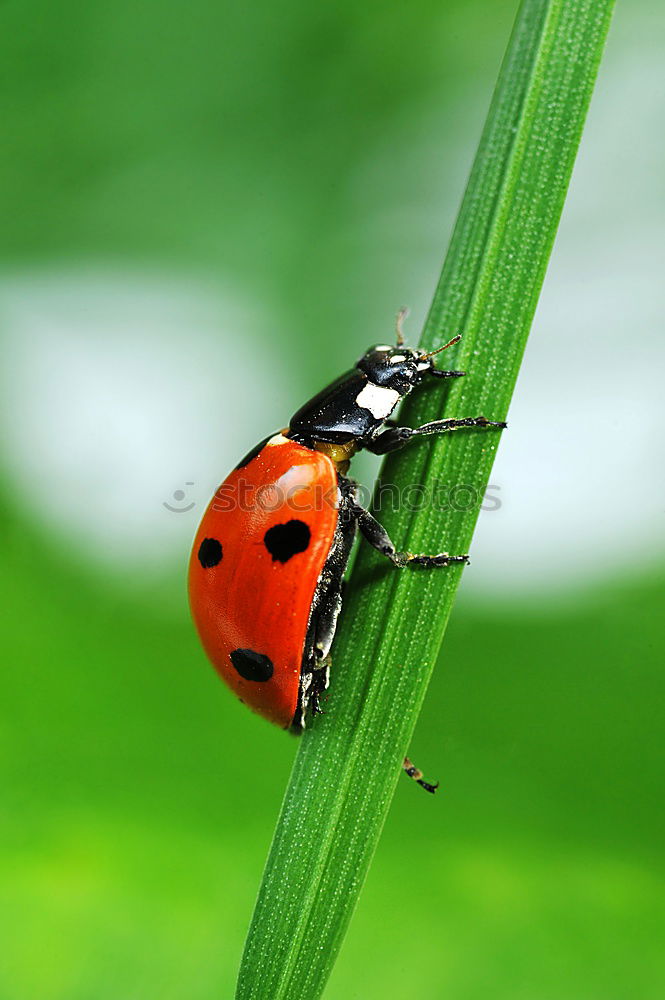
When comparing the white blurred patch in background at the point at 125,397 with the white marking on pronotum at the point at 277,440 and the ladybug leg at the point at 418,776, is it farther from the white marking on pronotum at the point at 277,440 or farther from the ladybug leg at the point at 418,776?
the ladybug leg at the point at 418,776

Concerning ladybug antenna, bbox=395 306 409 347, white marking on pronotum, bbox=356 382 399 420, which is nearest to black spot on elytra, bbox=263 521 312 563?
white marking on pronotum, bbox=356 382 399 420

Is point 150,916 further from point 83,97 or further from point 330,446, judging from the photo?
point 83,97

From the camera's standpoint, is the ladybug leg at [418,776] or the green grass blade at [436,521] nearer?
the green grass blade at [436,521]

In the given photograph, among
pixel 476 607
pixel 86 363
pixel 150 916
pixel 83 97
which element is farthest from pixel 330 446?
pixel 83 97

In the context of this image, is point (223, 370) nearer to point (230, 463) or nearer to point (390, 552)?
point (230, 463)

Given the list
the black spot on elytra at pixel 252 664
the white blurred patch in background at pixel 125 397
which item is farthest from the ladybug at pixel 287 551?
the white blurred patch in background at pixel 125 397

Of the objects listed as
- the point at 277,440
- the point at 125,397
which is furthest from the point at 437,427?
the point at 125,397

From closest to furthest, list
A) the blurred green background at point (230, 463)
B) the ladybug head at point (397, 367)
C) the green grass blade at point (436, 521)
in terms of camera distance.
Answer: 1. the green grass blade at point (436, 521)
2. the ladybug head at point (397, 367)
3. the blurred green background at point (230, 463)
